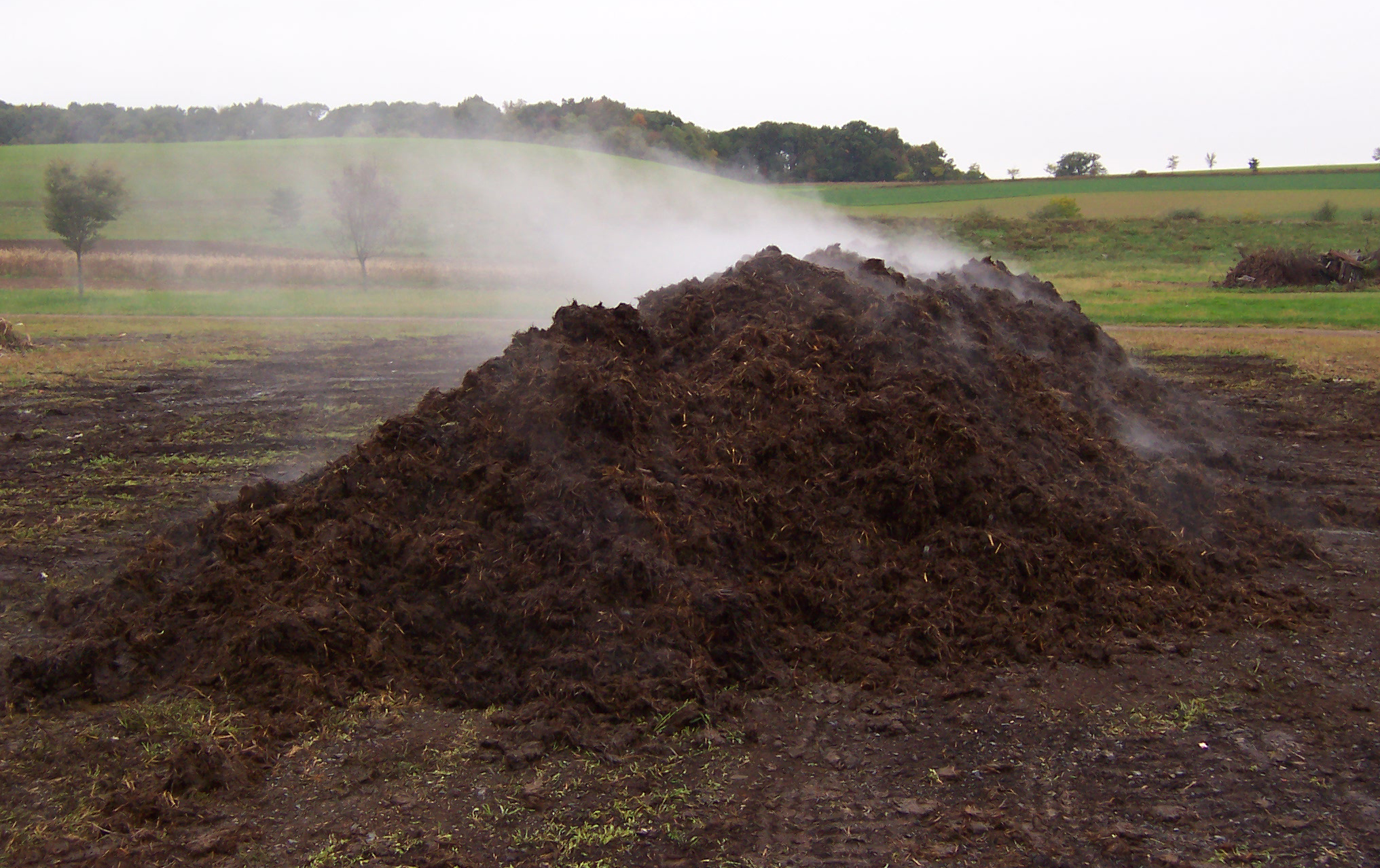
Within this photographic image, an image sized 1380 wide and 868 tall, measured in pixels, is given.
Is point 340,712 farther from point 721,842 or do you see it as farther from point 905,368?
point 905,368

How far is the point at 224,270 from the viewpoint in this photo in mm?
37625

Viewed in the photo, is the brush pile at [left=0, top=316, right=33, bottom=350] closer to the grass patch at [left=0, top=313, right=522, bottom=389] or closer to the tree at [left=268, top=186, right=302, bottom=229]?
the grass patch at [left=0, top=313, right=522, bottom=389]

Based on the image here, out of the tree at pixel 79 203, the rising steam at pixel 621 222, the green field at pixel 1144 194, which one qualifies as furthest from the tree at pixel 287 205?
the green field at pixel 1144 194

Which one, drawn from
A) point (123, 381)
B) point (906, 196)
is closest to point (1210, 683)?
point (123, 381)

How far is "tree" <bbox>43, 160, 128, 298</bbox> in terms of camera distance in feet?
96.8

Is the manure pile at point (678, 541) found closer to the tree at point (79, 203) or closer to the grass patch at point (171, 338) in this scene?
the grass patch at point (171, 338)

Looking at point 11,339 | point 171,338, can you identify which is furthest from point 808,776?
point 171,338

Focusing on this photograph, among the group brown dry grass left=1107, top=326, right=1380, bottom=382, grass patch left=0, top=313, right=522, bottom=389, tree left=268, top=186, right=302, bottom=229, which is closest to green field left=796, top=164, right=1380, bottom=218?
tree left=268, top=186, right=302, bottom=229

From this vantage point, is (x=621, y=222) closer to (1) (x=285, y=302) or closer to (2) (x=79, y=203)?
(1) (x=285, y=302)

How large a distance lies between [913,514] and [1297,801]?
2331 millimetres

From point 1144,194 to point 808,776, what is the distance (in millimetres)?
66488

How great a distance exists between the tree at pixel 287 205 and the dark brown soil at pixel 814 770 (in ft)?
138

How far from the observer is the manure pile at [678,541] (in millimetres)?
4641

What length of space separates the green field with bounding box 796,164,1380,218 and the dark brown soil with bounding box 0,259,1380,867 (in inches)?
1692
